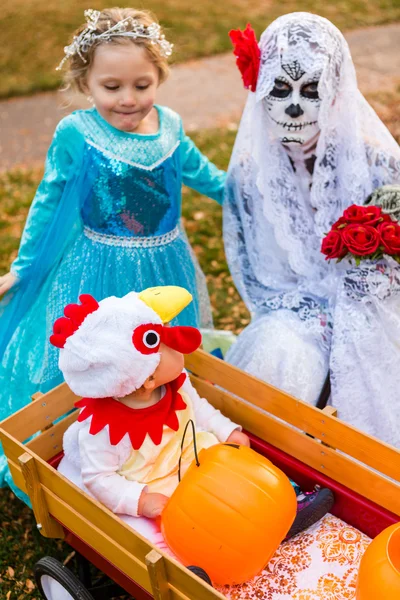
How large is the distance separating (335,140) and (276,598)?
1590 mm

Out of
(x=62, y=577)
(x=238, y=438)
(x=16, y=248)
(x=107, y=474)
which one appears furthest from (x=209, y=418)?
(x=16, y=248)

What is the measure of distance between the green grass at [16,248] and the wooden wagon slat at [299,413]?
883mm

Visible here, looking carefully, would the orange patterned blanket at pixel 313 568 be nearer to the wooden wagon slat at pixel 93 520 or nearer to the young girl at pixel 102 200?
the wooden wagon slat at pixel 93 520

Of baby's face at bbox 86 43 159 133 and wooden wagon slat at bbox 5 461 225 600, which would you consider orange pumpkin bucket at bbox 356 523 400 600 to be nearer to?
wooden wagon slat at bbox 5 461 225 600

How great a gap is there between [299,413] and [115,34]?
1472mm

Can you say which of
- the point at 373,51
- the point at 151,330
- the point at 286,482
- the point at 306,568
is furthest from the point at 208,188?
the point at 373,51

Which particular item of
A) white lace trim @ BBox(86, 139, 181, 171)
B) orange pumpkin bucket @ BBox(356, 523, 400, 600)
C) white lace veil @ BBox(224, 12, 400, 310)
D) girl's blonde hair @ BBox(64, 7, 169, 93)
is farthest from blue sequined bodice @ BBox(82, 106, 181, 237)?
orange pumpkin bucket @ BBox(356, 523, 400, 600)

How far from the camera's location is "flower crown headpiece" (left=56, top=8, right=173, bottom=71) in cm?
254

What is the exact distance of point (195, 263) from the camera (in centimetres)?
310

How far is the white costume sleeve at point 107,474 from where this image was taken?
2.11 metres

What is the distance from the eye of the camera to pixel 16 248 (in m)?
4.68

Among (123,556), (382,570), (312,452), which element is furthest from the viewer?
(312,452)

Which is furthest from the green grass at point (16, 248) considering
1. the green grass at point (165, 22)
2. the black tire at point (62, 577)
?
the green grass at point (165, 22)

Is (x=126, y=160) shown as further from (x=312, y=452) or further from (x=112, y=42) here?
(x=312, y=452)
